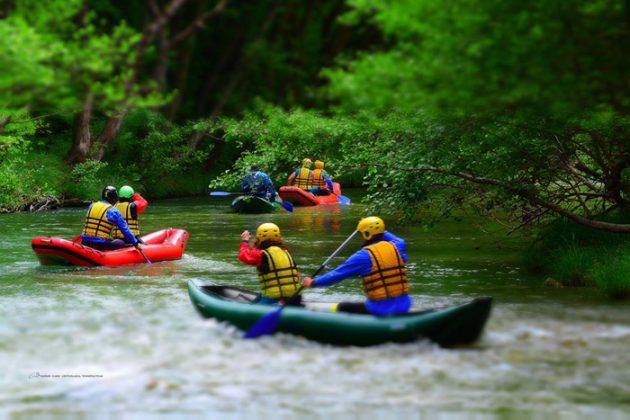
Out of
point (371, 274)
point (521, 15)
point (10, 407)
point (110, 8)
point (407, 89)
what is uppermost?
point (110, 8)

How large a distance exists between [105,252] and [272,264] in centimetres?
513

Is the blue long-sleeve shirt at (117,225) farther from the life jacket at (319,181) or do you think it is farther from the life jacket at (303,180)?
the life jacket at (319,181)

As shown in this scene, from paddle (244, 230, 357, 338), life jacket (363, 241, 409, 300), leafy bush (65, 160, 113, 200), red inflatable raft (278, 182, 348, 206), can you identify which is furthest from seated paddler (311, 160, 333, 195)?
life jacket (363, 241, 409, 300)

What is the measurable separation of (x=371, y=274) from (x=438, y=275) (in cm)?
486

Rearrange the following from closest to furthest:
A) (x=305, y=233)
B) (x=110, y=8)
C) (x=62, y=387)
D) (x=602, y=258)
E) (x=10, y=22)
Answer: (x=10, y=22) < (x=62, y=387) < (x=602, y=258) < (x=110, y=8) < (x=305, y=233)

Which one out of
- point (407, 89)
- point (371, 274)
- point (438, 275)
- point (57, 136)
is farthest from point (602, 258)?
point (57, 136)

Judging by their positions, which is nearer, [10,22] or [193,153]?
[10,22]

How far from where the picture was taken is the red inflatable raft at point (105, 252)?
13219mm

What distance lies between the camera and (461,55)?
7.47 metres

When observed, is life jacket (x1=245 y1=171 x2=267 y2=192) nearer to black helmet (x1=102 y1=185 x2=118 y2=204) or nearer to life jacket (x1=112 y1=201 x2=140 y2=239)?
life jacket (x1=112 y1=201 x2=140 y2=239)

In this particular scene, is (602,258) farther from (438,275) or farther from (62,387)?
(62,387)

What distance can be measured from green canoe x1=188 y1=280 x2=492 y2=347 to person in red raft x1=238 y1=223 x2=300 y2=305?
1.23 feet

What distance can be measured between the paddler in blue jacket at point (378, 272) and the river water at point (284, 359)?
497 mm

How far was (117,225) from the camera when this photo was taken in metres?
13.8
